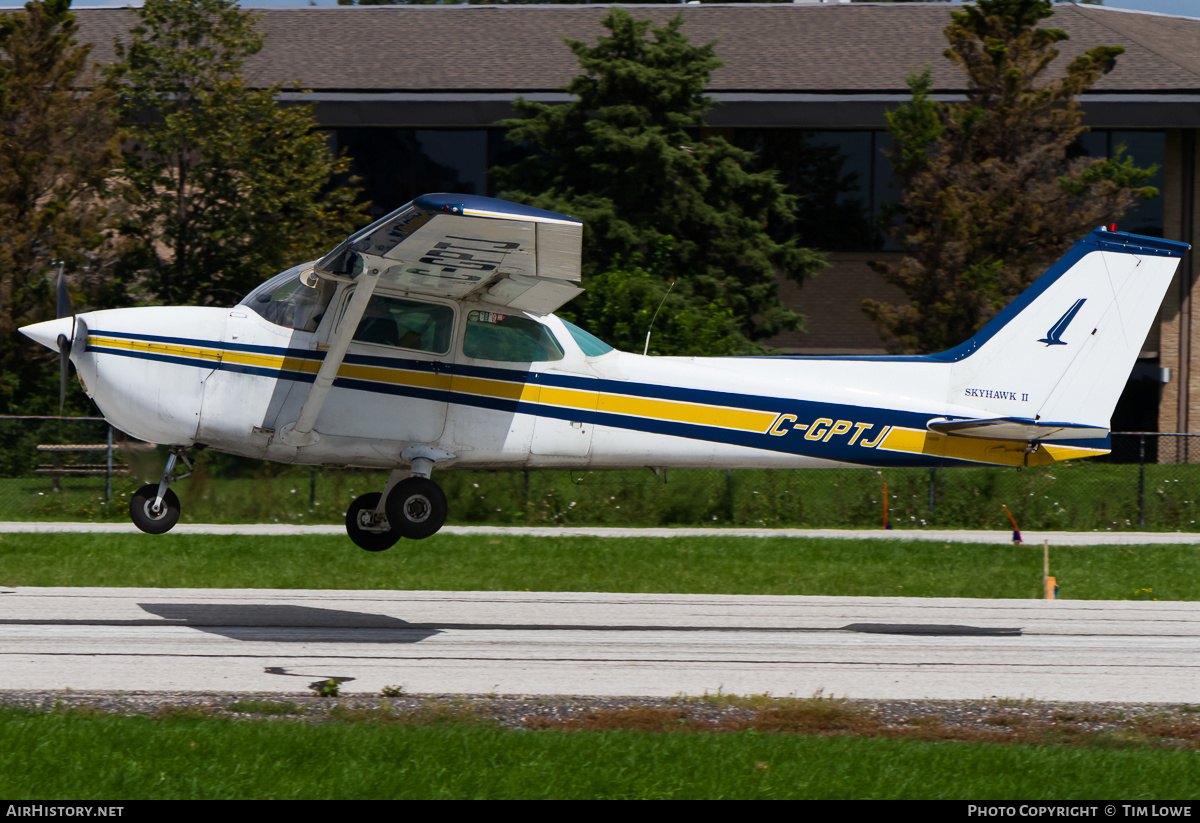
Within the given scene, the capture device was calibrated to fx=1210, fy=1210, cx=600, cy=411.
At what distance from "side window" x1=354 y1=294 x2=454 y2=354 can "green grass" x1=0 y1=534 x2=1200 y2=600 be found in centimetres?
458

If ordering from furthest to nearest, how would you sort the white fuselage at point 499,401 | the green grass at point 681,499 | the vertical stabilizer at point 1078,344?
the green grass at point 681,499
the vertical stabilizer at point 1078,344
the white fuselage at point 499,401

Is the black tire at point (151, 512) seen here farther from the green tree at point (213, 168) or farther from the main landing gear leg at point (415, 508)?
the green tree at point (213, 168)

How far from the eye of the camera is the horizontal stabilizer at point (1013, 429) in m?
11.0

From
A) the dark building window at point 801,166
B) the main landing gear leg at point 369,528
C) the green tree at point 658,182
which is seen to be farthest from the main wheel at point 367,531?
the dark building window at point 801,166

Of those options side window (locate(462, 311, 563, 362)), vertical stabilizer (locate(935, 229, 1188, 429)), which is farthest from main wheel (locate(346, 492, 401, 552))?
vertical stabilizer (locate(935, 229, 1188, 429))

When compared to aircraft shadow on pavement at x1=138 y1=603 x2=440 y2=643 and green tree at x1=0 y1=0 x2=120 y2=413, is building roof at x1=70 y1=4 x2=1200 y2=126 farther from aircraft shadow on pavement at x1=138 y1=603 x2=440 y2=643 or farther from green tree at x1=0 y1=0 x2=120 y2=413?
aircraft shadow on pavement at x1=138 y1=603 x2=440 y2=643

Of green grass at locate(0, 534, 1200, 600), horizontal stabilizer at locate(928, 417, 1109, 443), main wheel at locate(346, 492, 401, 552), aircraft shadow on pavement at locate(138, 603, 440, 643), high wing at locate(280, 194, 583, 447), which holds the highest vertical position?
high wing at locate(280, 194, 583, 447)

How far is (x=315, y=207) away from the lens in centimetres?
2325

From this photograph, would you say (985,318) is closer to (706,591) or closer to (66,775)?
(706,591)

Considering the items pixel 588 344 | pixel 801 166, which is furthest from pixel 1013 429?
pixel 801 166

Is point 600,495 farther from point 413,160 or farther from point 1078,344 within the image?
point 413,160

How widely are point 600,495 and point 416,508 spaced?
10538 mm

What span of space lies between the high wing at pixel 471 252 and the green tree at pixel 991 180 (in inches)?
571

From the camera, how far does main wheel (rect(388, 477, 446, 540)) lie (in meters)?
10.4
